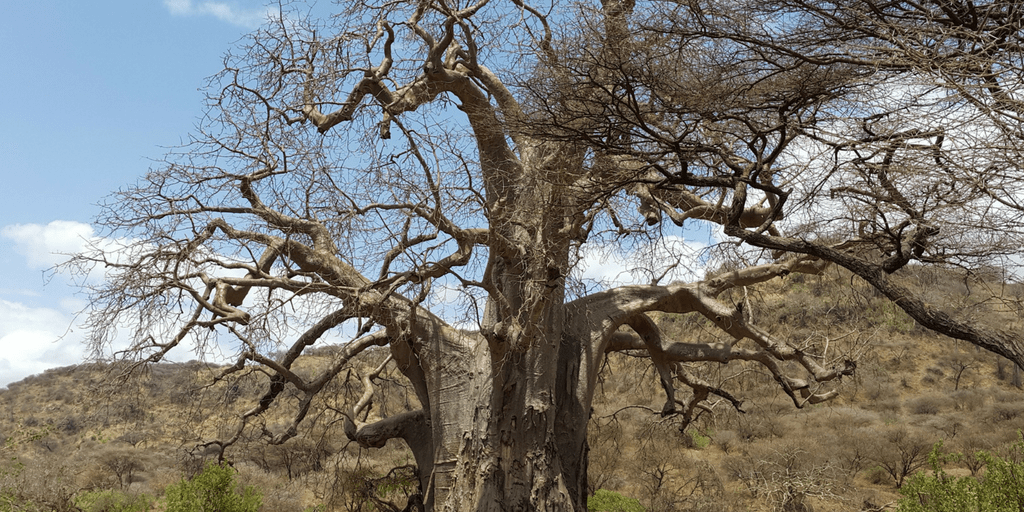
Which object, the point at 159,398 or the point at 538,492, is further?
the point at 159,398

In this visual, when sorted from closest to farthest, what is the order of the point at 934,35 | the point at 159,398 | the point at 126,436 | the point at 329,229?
1. the point at 934,35
2. the point at 329,229
3. the point at 126,436
4. the point at 159,398

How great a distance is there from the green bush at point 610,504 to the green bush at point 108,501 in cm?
706

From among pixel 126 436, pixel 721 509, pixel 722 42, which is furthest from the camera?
pixel 126 436

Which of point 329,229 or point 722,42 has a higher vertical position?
point 722,42

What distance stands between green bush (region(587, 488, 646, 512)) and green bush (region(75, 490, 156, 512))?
7.06 metres

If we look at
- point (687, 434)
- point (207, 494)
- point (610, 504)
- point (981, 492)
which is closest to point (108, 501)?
point (207, 494)

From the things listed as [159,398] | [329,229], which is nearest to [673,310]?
[329,229]

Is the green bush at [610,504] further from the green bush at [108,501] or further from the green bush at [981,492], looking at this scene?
the green bush at [108,501]

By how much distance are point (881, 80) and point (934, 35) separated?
1.57 ft

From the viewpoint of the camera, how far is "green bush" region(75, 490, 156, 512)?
11617 millimetres

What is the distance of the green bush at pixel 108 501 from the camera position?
457 inches

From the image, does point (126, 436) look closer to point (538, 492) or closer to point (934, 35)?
point (538, 492)

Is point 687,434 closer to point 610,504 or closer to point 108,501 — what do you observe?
point 610,504

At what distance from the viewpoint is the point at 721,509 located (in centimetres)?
1175
